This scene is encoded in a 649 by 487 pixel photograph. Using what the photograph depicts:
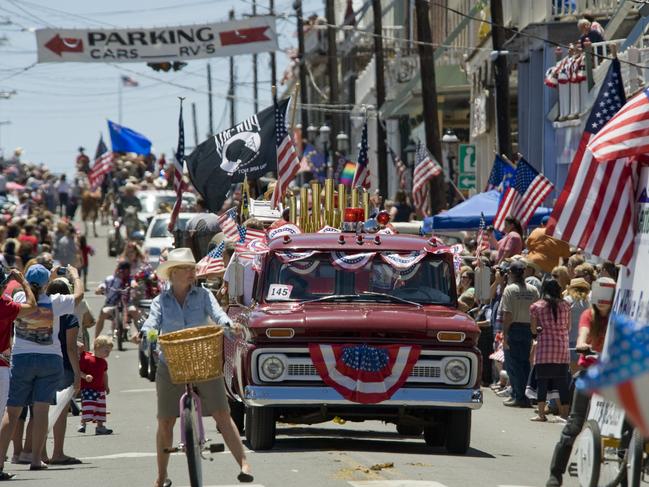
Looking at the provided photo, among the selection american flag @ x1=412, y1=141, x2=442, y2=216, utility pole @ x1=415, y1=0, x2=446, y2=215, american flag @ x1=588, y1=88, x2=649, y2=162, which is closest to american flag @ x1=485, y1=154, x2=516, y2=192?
american flag @ x1=412, y1=141, x2=442, y2=216

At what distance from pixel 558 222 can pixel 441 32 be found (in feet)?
140

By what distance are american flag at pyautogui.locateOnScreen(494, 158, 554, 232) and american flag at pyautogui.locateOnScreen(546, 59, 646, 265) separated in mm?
11096

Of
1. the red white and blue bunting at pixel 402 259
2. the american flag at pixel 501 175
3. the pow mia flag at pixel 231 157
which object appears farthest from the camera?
the pow mia flag at pixel 231 157

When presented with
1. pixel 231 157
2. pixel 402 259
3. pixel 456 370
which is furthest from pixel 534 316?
pixel 231 157

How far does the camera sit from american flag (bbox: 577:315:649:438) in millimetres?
6777

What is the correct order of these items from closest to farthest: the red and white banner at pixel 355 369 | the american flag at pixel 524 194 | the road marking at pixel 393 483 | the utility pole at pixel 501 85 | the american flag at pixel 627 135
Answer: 1. the road marking at pixel 393 483
2. the american flag at pixel 627 135
3. the red and white banner at pixel 355 369
4. the american flag at pixel 524 194
5. the utility pole at pixel 501 85

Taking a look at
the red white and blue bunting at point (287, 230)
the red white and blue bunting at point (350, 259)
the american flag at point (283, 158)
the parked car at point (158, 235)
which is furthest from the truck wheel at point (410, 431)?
the parked car at point (158, 235)

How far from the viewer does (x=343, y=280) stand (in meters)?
16.1

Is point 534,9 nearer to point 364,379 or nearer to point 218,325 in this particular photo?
point 364,379

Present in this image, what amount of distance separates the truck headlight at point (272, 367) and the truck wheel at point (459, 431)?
1.61 m

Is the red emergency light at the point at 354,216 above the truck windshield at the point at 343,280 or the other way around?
above

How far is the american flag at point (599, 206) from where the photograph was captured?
43.3 ft

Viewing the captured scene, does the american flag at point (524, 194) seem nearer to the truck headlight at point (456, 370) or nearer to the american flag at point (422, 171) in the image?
the american flag at point (422, 171)

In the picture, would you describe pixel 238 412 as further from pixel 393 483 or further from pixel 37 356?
pixel 393 483
